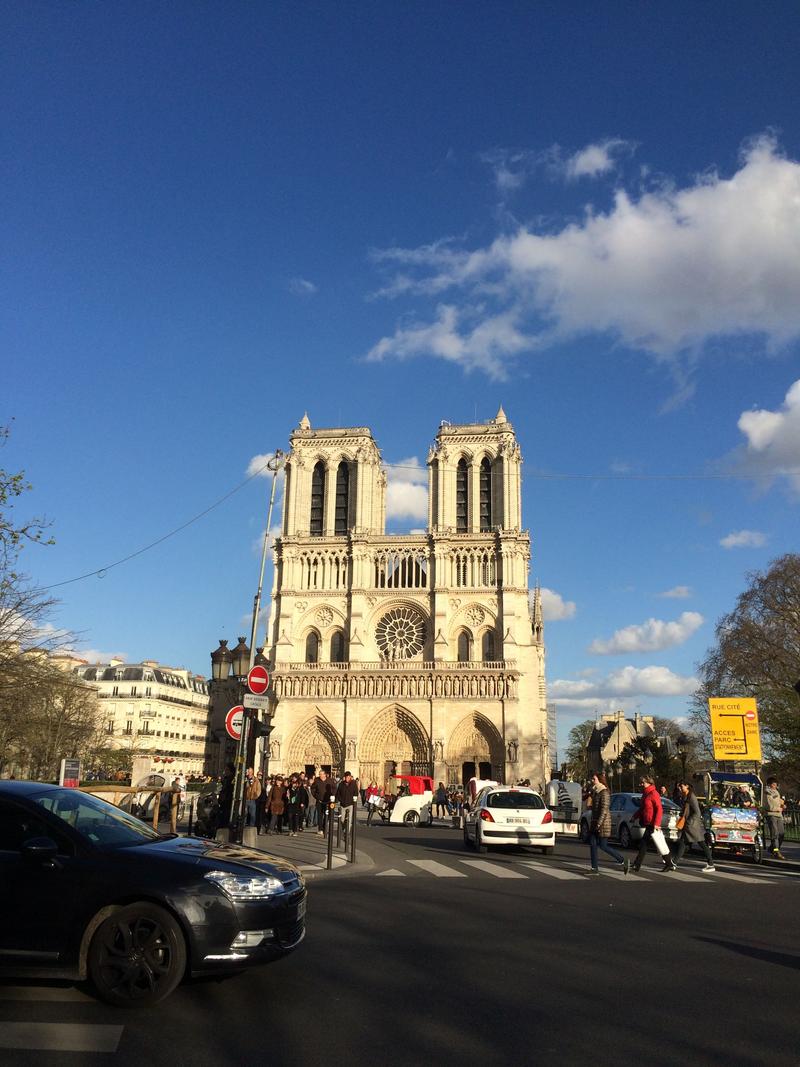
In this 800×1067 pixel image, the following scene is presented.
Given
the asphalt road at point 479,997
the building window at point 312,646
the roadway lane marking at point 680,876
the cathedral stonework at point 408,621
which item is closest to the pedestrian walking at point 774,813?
the roadway lane marking at point 680,876

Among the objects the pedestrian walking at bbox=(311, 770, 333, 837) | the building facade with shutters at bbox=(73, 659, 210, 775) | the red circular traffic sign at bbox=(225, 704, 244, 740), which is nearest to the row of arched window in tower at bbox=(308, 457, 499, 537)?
the building facade with shutters at bbox=(73, 659, 210, 775)

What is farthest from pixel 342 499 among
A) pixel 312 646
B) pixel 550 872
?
pixel 550 872

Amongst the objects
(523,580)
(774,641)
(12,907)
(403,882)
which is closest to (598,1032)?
(12,907)

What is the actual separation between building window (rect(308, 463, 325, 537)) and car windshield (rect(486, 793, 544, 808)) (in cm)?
4002

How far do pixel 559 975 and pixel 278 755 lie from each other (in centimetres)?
4770

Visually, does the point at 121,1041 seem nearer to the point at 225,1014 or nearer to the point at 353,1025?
the point at 225,1014

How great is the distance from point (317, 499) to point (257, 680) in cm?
4279

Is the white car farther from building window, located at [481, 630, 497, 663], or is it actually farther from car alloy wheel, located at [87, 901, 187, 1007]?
building window, located at [481, 630, 497, 663]

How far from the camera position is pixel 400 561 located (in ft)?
181

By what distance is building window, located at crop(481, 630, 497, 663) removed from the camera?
52.7 m

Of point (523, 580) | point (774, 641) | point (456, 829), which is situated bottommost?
point (456, 829)

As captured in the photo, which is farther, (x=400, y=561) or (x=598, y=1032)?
(x=400, y=561)

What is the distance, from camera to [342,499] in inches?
2243

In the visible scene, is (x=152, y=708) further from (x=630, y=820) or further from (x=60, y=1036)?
(x=60, y=1036)
